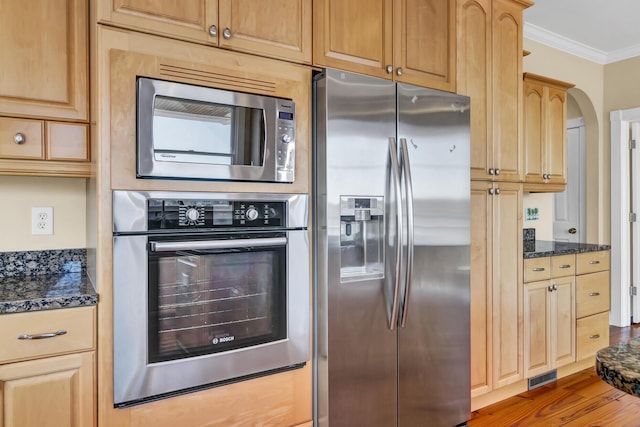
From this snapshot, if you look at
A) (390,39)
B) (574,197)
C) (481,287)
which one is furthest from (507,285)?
(574,197)

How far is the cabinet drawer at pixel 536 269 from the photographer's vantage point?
285cm

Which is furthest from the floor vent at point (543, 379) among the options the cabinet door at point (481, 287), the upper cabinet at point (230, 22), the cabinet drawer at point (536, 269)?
the upper cabinet at point (230, 22)

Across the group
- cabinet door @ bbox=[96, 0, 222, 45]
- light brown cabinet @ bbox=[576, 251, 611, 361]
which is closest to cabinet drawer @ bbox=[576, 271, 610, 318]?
light brown cabinet @ bbox=[576, 251, 611, 361]

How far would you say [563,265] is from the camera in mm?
3070

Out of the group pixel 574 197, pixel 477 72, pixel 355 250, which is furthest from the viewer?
pixel 574 197

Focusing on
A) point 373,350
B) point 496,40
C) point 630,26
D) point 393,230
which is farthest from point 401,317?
point 630,26

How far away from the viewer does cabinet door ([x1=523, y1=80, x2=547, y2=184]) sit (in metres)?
3.22

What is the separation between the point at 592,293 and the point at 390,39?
2489 millimetres

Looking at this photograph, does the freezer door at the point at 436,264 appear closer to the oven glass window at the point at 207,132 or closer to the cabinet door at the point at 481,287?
the cabinet door at the point at 481,287

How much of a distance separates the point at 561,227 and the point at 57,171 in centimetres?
502

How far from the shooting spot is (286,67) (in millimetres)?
1873

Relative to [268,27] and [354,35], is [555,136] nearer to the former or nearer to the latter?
[354,35]

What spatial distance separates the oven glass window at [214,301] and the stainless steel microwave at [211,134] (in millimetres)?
317

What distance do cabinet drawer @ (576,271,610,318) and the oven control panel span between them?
8.20ft
